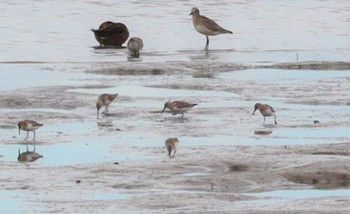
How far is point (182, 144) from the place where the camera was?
16.7 metres

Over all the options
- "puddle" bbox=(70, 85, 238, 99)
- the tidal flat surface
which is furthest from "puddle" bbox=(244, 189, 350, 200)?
"puddle" bbox=(70, 85, 238, 99)

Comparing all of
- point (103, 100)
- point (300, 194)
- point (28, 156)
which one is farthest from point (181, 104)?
point (300, 194)

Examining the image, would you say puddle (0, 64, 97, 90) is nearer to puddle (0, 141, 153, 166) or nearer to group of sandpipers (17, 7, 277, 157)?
group of sandpipers (17, 7, 277, 157)

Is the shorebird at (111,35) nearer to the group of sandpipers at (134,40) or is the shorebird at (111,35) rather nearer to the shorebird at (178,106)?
the group of sandpipers at (134,40)

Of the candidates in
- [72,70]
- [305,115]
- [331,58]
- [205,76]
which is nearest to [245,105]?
[305,115]

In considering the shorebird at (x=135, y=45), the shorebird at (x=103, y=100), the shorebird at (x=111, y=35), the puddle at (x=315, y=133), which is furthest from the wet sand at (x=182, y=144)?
the shorebird at (x=111, y=35)

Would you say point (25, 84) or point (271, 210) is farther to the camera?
point (25, 84)

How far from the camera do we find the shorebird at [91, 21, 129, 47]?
29.3 metres

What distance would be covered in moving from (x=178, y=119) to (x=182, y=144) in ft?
7.65

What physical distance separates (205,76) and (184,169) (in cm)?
884

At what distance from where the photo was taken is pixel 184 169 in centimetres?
1484

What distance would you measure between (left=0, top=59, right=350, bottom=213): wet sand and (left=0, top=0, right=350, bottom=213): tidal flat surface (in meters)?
0.02

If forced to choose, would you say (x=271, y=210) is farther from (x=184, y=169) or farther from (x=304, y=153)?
(x=304, y=153)

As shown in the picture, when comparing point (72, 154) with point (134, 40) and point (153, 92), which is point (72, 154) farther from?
point (134, 40)
